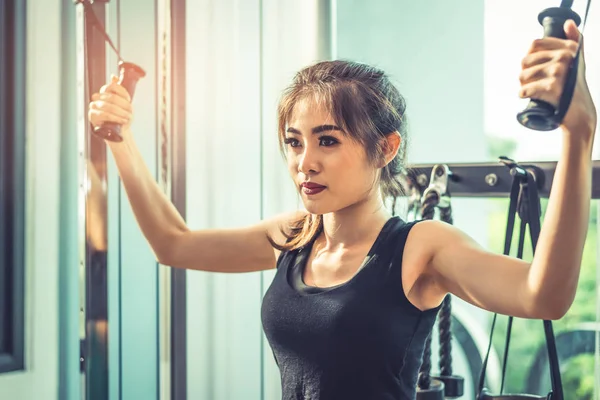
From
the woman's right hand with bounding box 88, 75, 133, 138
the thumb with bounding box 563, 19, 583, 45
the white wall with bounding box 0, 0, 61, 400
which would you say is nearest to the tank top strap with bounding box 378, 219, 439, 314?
the thumb with bounding box 563, 19, 583, 45

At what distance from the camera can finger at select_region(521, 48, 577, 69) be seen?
0.56 m

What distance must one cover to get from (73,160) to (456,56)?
28.2 inches

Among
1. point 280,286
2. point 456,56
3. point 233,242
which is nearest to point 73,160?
point 233,242

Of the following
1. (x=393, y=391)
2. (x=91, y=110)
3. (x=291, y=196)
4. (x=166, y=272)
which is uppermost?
(x=91, y=110)

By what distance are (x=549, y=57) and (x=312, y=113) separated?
33 cm

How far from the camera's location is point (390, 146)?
86 centimetres

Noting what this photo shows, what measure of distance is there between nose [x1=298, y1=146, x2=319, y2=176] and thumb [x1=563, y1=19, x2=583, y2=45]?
34 cm

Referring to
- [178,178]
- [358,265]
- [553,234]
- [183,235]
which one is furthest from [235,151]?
[553,234]

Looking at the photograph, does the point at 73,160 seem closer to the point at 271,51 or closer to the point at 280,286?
the point at 271,51

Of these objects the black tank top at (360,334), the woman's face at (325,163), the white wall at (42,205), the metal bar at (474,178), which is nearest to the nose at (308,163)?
the woman's face at (325,163)

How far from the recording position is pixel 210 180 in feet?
4.14

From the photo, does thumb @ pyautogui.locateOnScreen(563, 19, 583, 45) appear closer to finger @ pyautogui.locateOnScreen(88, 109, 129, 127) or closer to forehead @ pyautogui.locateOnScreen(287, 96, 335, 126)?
forehead @ pyautogui.locateOnScreen(287, 96, 335, 126)

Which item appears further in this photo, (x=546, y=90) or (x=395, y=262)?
(x=395, y=262)

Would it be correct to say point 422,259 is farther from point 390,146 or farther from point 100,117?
point 100,117
